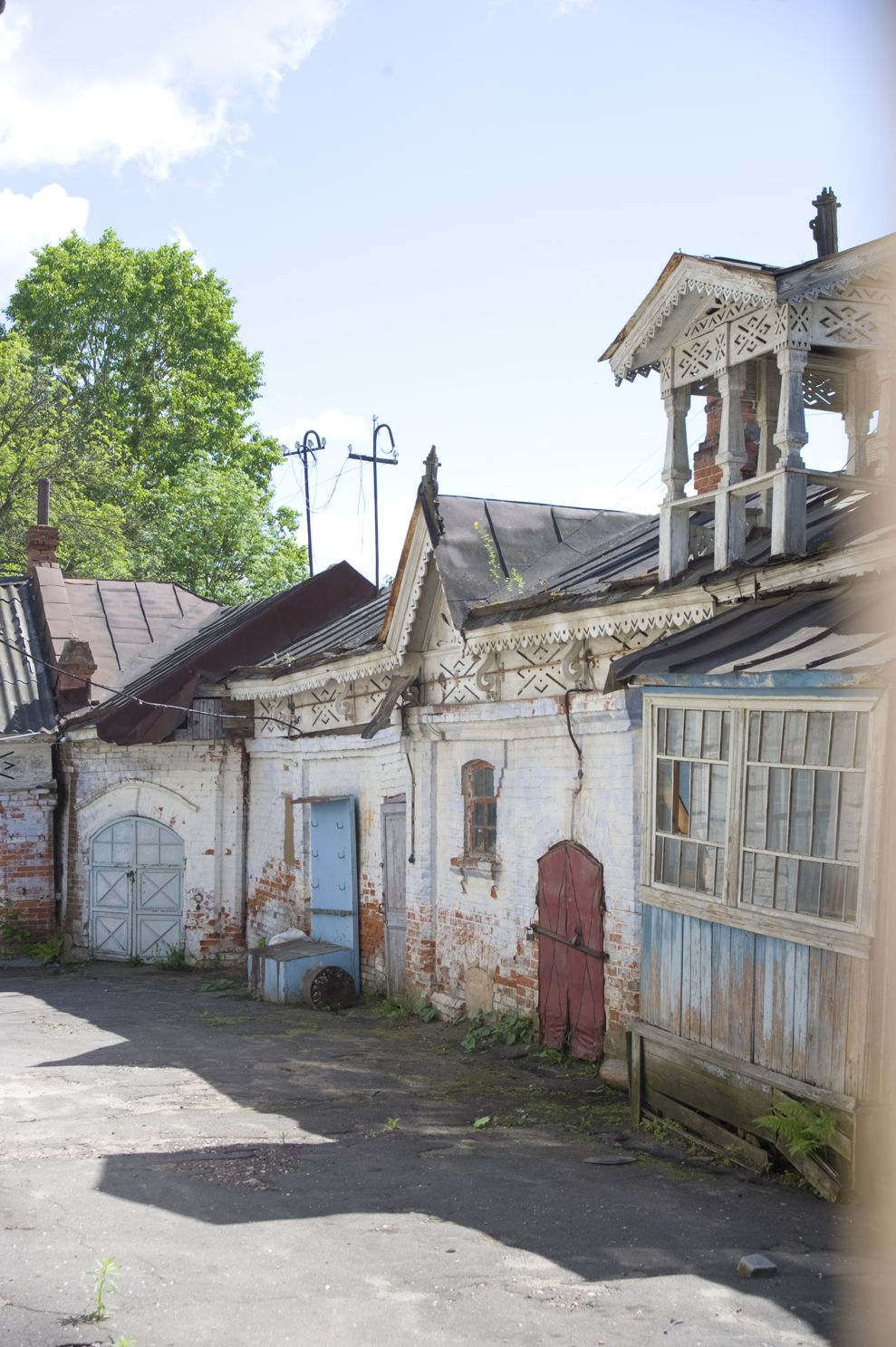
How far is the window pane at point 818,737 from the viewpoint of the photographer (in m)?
6.17

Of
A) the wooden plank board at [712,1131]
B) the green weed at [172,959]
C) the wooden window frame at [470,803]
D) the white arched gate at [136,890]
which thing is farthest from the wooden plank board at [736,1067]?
the white arched gate at [136,890]

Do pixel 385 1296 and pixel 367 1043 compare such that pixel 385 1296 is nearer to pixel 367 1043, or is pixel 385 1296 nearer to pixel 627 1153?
pixel 627 1153

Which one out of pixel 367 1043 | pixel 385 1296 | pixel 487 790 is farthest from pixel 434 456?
pixel 385 1296

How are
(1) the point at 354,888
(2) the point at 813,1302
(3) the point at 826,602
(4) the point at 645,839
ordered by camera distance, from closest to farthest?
(2) the point at 813,1302 < (3) the point at 826,602 < (4) the point at 645,839 < (1) the point at 354,888

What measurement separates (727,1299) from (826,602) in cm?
366

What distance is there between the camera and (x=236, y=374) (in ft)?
120

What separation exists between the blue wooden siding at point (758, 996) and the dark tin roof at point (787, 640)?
4.64 ft

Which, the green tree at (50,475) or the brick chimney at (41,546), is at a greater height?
the green tree at (50,475)

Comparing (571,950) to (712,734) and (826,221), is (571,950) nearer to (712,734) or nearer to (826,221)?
(712,734)

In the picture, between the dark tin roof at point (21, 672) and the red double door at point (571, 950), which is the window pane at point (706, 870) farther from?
the dark tin roof at point (21, 672)

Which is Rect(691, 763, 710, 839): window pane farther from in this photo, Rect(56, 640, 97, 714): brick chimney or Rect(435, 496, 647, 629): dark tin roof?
Rect(56, 640, 97, 714): brick chimney

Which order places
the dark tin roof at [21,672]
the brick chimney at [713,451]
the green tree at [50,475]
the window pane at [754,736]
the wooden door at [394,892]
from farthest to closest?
the green tree at [50,475], the dark tin roof at [21,672], the wooden door at [394,892], the brick chimney at [713,451], the window pane at [754,736]

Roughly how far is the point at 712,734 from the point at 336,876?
7.69 m

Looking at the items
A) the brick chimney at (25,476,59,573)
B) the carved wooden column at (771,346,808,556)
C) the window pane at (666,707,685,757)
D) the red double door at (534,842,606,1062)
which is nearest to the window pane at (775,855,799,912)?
the window pane at (666,707,685,757)
